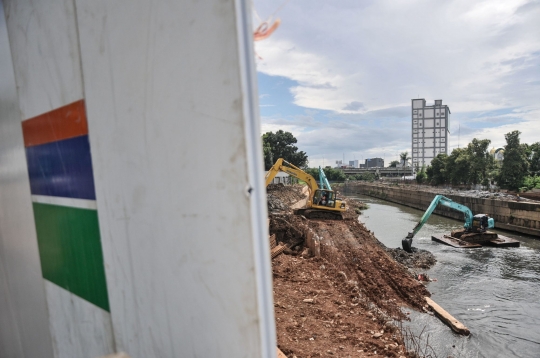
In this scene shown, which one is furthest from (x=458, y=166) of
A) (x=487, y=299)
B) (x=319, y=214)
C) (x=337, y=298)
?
(x=337, y=298)

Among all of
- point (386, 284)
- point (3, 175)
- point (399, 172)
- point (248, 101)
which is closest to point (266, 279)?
point (248, 101)

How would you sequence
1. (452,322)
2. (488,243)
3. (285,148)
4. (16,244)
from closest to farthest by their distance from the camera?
(16,244)
(452,322)
(488,243)
(285,148)

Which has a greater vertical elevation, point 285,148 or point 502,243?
point 285,148

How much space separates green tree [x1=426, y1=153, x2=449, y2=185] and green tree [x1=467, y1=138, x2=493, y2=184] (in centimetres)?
673

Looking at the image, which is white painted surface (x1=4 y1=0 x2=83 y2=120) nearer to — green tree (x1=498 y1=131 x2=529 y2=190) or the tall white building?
green tree (x1=498 y1=131 x2=529 y2=190)

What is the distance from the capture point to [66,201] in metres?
1.21

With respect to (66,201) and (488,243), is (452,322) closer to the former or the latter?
(66,201)

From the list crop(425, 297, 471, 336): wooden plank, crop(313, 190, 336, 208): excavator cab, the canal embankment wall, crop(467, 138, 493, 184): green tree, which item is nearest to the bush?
the canal embankment wall

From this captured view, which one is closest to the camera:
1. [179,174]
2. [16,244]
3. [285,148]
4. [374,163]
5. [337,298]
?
[179,174]

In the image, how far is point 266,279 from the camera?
77 centimetres

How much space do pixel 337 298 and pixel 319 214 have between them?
9159mm

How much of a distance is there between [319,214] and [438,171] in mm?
35575

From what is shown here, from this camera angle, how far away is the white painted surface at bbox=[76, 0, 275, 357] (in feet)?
2.41

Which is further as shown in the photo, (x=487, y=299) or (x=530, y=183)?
(x=530, y=183)
